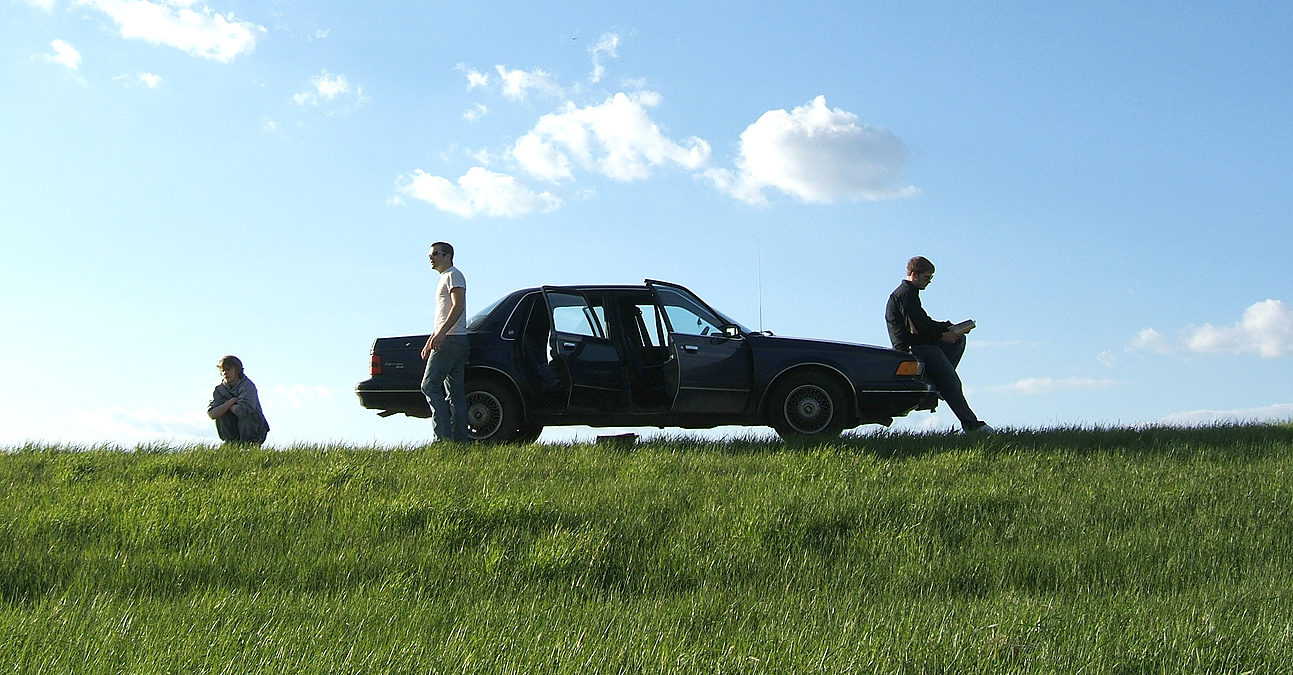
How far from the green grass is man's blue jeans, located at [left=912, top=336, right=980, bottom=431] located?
1314 mm

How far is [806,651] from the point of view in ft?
18.0

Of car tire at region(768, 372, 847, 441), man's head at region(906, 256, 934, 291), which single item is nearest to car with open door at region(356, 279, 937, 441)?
car tire at region(768, 372, 847, 441)

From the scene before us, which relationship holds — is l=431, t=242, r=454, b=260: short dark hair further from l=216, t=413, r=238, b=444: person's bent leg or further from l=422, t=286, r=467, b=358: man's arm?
l=216, t=413, r=238, b=444: person's bent leg

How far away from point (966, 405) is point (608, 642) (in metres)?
8.63

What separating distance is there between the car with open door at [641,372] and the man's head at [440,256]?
0.84 meters

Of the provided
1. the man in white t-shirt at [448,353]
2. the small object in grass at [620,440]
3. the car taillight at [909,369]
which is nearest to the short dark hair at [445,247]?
the man in white t-shirt at [448,353]

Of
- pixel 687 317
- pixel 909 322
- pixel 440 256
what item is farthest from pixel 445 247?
pixel 909 322

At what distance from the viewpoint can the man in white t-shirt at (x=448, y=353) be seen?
11617 millimetres

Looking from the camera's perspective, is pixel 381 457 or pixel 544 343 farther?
pixel 544 343

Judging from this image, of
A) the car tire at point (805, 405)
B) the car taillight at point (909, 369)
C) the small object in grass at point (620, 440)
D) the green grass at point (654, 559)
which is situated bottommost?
the green grass at point (654, 559)

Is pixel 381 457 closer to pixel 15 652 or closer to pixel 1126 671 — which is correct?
pixel 15 652

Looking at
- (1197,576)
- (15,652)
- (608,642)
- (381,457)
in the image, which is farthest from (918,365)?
A: (15,652)

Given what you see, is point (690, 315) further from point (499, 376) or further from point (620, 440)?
point (499, 376)

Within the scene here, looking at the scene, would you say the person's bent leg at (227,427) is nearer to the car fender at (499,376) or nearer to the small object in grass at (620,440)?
the car fender at (499,376)
